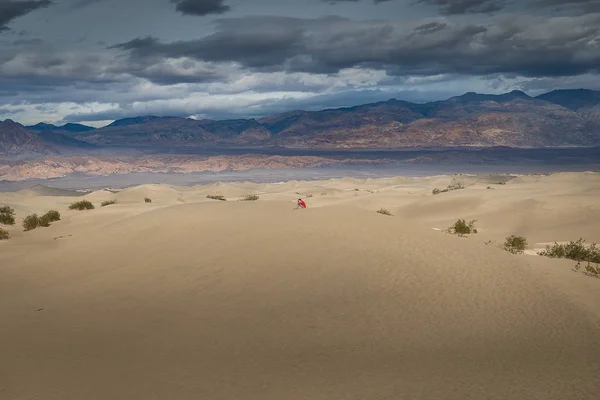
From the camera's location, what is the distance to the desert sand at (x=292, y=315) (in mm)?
7996

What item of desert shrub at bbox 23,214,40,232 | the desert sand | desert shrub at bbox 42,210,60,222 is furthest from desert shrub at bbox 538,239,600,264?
desert shrub at bbox 42,210,60,222

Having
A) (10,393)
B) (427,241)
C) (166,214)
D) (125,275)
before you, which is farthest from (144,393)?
(166,214)

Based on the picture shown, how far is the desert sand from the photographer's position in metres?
8.00

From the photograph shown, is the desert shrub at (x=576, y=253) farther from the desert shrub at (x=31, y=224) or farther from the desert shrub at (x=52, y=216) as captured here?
the desert shrub at (x=52, y=216)

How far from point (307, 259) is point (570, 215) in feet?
74.6

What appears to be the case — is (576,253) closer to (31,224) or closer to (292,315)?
(292,315)

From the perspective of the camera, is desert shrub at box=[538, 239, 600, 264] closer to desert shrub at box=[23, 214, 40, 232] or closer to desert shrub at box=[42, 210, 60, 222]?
desert shrub at box=[23, 214, 40, 232]

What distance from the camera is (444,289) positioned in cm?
1292

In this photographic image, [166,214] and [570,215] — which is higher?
[166,214]

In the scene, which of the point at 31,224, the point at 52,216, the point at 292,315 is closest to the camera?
the point at 292,315

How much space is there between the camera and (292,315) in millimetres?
11469

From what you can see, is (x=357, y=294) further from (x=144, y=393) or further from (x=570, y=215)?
(x=570, y=215)

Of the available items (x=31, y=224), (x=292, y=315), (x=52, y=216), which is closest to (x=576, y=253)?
(x=292, y=315)

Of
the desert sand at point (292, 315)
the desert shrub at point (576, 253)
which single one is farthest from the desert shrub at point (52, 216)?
the desert shrub at point (576, 253)
